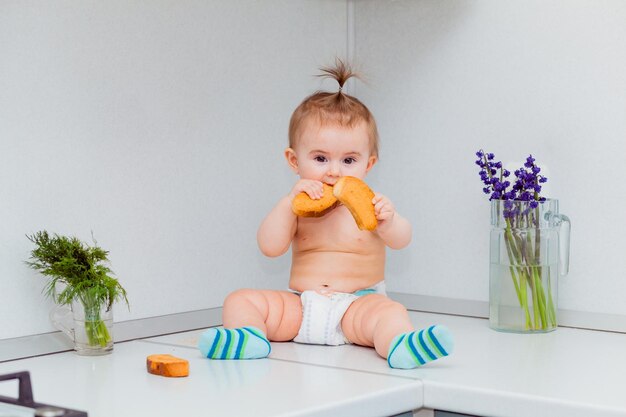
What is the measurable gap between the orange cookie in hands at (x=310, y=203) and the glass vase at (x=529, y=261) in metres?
0.29

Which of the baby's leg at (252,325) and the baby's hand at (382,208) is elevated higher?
the baby's hand at (382,208)

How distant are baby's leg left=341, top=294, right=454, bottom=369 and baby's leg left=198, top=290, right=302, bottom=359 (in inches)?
3.4

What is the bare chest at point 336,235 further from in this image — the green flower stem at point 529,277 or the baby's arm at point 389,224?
the green flower stem at point 529,277

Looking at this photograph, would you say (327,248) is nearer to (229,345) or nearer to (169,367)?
(229,345)

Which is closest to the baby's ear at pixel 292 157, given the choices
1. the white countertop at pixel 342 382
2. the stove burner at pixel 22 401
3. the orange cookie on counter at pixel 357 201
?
the orange cookie on counter at pixel 357 201

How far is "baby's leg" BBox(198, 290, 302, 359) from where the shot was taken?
4.01 feet

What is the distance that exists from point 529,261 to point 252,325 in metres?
0.46

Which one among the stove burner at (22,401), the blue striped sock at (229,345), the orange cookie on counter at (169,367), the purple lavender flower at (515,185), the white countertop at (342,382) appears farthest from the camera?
the purple lavender flower at (515,185)

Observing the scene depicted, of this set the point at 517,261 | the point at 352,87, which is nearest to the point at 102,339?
the point at 517,261

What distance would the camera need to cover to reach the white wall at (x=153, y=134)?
4.23 ft

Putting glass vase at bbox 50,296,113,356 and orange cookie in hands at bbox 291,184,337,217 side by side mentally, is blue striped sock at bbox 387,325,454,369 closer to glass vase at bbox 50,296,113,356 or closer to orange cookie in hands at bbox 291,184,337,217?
orange cookie in hands at bbox 291,184,337,217

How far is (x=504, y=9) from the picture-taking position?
1601 mm

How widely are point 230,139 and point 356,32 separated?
40 centimetres

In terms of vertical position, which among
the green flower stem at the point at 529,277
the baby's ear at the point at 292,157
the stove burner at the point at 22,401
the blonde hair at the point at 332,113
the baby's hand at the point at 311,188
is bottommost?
the stove burner at the point at 22,401
